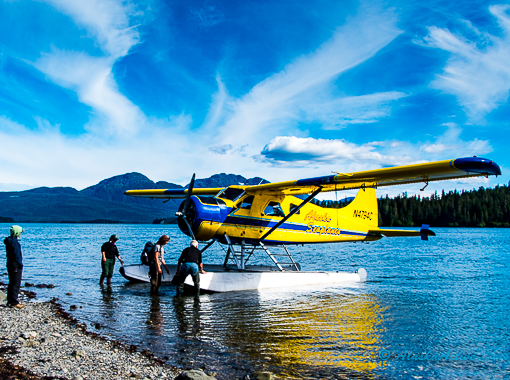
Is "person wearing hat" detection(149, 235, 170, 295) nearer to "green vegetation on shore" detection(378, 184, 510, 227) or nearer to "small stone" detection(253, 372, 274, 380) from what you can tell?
"small stone" detection(253, 372, 274, 380)

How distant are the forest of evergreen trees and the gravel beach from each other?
101 m

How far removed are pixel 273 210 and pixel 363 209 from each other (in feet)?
15.8

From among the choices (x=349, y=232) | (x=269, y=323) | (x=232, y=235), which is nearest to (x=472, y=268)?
(x=349, y=232)

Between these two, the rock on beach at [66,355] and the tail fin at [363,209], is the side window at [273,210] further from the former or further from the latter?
the rock on beach at [66,355]

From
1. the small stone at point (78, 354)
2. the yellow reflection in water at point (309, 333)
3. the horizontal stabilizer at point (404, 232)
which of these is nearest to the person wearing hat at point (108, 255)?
the yellow reflection in water at point (309, 333)

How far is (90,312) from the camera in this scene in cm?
814

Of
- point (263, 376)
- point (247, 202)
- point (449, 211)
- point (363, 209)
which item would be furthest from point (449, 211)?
point (263, 376)

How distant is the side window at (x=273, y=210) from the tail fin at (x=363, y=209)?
322 cm

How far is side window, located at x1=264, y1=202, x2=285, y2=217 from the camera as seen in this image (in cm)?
1210

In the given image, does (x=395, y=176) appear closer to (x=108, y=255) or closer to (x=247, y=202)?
(x=247, y=202)

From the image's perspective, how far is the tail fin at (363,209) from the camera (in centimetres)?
1471

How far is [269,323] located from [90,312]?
4.00m

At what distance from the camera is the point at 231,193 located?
11.7 meters

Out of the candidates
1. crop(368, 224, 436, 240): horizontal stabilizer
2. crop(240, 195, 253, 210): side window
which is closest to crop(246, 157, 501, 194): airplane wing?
crop(240, 195, 253, 210): side window
